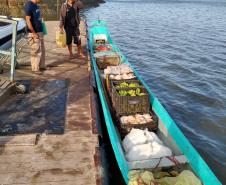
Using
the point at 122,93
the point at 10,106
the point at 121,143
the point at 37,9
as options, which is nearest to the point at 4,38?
the point at 37,9

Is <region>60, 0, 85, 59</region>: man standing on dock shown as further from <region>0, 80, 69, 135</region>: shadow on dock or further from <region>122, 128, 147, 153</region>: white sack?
<region>122, 128, 147, 153</region>: white sack

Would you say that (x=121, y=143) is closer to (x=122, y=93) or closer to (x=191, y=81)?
(x=122, y=93)

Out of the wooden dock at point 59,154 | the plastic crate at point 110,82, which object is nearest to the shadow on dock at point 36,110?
the wooden dock at point 59,154

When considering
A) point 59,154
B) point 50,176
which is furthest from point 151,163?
point 50,176

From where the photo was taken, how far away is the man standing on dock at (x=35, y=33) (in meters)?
9.34

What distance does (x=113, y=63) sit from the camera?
12.4m

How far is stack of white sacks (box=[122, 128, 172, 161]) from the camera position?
6.47 m

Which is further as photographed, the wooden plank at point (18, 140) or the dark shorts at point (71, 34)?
the dark shorts at point (71, 34)

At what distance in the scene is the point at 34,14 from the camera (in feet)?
31.0

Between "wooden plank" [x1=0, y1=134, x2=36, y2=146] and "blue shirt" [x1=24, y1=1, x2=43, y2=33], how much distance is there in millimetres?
4376

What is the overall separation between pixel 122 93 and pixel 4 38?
7.11m

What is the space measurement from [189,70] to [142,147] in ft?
34.9

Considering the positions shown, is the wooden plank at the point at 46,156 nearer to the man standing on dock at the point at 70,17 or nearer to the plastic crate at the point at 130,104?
the plastic crate at the point at 130,104

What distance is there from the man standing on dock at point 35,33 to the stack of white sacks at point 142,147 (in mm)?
4700
